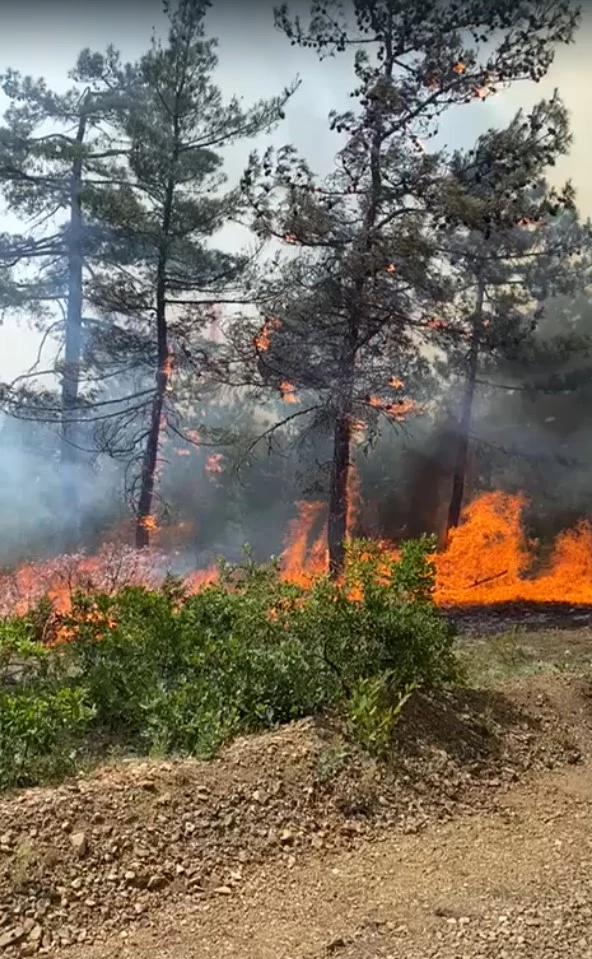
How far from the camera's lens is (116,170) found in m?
11.4

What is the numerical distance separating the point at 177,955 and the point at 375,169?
30.8 feet

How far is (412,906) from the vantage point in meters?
2.44

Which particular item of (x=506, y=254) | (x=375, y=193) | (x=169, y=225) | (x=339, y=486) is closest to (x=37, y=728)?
(x=339, y=486)

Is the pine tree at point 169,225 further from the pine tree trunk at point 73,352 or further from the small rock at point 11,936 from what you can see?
the small rock at point 11,936

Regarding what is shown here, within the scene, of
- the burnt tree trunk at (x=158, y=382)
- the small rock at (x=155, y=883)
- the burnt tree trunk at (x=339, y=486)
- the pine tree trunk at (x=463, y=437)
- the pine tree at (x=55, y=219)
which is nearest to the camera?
the small rock at (x=155, y=883)

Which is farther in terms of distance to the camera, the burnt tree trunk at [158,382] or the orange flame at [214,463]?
the orange flame at [214,463]

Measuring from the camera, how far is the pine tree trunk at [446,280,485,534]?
41.3 ft

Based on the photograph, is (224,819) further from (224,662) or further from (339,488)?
(339,488)

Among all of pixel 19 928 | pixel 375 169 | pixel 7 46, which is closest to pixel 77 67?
pixel 7 46

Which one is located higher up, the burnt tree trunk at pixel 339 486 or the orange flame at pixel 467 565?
the burnt tree trunk at pixel 339 486

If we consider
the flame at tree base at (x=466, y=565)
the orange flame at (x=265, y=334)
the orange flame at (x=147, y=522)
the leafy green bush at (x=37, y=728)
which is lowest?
the flame at tree base at (x=466, y=565)

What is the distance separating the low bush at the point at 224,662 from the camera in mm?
3443

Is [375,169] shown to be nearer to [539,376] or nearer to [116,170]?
[116,170]

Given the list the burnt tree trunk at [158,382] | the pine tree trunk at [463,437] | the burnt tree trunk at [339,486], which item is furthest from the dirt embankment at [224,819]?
the pine tree trunk at [463,437]
